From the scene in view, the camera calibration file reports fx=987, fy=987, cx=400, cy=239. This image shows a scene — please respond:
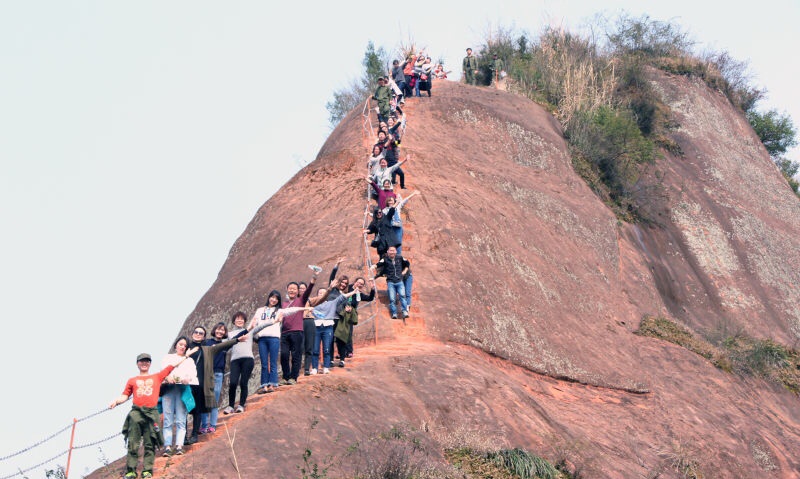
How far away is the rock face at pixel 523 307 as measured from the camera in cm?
1350

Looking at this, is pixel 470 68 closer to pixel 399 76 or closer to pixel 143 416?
pixel 399 76

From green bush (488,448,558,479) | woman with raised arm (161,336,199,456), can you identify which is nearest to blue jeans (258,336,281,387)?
woman with raised arm (161,336,199,456)

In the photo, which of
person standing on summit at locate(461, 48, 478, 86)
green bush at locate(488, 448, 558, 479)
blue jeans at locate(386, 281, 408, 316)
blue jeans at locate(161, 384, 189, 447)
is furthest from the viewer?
person standing on summit at locate(461, 48, 478, 86)

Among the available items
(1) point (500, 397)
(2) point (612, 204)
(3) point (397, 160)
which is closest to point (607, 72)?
(2) point (612, 204)

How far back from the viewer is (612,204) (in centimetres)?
2923

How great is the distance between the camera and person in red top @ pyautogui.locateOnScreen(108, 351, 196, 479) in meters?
10.2

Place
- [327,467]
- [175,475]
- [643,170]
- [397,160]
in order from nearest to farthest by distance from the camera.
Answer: [175,475], [327,467], [397,160], [643,170]

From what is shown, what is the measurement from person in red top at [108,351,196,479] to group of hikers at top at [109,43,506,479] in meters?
0.01

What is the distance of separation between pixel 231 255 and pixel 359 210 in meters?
3.60

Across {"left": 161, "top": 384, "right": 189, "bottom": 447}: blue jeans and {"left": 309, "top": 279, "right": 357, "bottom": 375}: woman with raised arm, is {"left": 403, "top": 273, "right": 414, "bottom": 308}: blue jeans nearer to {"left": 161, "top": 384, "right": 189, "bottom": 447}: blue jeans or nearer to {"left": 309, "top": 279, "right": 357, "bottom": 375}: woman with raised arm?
{"left": 309, "top": 279, "right": 357, "bottom": 375}: woman with raised arm

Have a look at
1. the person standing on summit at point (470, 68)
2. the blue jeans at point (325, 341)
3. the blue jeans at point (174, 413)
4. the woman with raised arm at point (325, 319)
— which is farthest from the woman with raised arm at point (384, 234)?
the person standing on summit at point (470, 68)

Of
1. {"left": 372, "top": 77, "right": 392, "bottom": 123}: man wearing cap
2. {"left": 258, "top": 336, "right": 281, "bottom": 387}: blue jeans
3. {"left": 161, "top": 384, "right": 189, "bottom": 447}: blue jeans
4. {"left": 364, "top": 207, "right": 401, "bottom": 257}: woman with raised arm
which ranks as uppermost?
{"left": 372, "top": 77, "right": 392, "bottom": 123}: man wearing cap

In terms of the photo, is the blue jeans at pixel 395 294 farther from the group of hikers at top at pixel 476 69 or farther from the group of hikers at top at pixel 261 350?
the group of hikers at top at pixel 476 69

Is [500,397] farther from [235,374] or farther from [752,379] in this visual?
[752,379]
